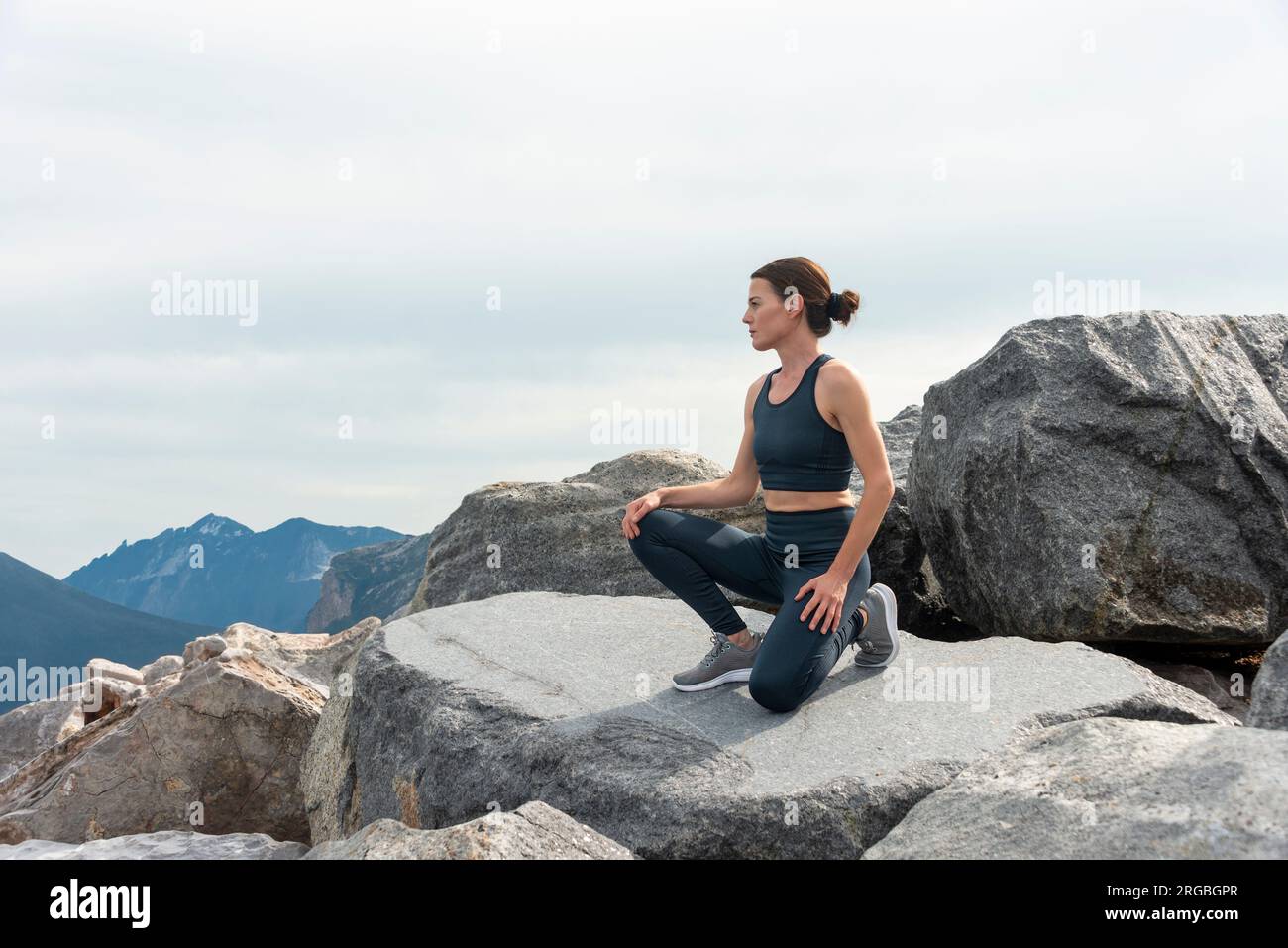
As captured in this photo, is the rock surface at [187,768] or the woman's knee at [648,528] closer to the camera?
the woman's knee at [648,528]

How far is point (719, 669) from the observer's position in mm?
6441

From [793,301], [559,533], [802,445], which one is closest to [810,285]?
[793,301]

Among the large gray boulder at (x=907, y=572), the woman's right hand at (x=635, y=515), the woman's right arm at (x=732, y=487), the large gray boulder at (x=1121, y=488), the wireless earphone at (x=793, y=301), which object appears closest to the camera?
the wireless earphone at (x=793, y=301)

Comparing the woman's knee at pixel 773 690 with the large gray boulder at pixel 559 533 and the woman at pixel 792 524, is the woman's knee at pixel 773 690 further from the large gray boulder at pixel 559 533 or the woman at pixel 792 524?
the large gray boulder at pixel 559 533

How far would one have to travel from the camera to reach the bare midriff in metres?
6.34

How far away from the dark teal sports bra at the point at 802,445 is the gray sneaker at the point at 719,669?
1.01 metres

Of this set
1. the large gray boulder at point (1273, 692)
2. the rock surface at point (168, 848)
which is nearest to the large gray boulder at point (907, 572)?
the large gray boulder at point (1273, 692)

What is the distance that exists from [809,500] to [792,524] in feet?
0.58

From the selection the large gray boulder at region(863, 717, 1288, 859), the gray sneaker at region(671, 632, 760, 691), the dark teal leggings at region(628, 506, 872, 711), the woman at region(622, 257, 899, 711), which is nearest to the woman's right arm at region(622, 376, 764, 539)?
the woman at region(622, 257, 899, 711)

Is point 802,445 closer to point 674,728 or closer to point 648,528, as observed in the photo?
point 648,528

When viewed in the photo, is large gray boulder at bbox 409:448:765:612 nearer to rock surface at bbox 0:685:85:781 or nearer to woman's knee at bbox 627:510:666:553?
woman's knee at bbox 627:510:666:553

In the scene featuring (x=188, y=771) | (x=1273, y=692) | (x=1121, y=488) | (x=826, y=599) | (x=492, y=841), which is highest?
(x=1121, y=488)

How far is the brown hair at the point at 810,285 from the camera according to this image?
620 cm

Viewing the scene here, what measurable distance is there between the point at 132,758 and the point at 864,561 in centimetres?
582
